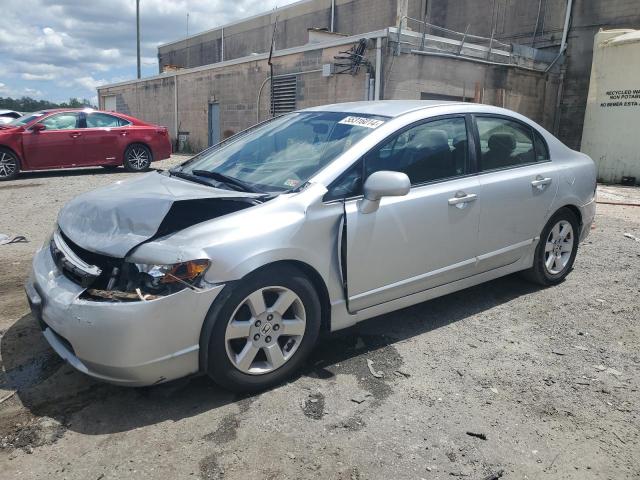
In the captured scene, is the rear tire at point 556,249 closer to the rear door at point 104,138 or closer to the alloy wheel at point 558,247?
the alloy wheel at point 558,247

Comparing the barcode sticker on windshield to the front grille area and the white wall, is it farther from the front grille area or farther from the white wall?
the white wall

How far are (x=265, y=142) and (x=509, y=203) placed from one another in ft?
6.23

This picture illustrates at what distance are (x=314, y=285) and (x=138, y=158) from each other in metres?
10.4

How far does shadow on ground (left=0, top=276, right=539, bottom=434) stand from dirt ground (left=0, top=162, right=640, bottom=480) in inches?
0.4

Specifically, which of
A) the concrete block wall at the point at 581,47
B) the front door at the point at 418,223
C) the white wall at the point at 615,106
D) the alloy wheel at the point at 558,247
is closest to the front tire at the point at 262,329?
the front door at the point at 418,223

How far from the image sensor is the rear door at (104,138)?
457 inches

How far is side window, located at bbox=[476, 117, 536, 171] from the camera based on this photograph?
402cm

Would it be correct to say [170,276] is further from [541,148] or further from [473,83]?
[473,83]

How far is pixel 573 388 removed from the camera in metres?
3.09

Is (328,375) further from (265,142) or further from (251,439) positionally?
(265,142)

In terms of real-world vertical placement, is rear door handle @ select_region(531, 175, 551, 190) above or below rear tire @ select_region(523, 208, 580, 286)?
above

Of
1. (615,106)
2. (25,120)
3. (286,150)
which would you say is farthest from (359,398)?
(615,106)

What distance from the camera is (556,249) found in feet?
15.4

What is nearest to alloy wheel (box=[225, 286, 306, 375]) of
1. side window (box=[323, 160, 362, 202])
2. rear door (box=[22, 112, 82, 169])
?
side window (box=[323, 160, 362, 202])
